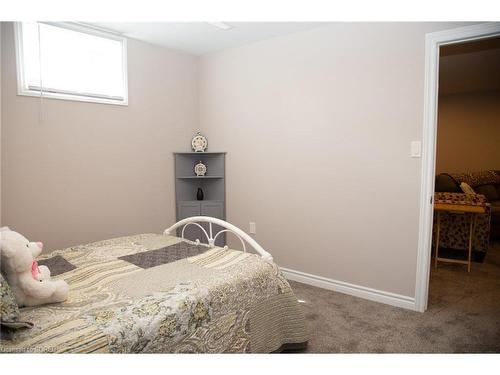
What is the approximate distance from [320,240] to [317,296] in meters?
0.51

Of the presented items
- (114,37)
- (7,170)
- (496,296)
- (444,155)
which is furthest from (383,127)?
(444,155)

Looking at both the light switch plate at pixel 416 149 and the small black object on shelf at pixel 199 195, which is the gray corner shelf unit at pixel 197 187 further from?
the light switch plate at pixel 416 149

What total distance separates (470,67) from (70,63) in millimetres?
4773

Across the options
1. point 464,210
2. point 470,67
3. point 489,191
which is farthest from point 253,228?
point 489,191

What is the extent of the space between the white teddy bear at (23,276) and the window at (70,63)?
5.71 ft

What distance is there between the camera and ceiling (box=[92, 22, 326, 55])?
9.68 ft

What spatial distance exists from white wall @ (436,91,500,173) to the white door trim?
14.3 ft

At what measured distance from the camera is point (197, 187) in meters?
3.96

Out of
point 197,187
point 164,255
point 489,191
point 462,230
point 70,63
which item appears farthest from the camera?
point 489,191

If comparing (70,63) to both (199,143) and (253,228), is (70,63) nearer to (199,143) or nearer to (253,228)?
(199,143)

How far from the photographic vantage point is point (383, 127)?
8.81 feet

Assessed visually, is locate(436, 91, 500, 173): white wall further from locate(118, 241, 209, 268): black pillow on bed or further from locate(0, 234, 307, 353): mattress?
locate(118, 241, 209, 268): black pillow on bed
